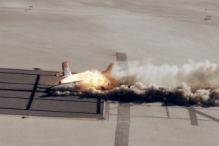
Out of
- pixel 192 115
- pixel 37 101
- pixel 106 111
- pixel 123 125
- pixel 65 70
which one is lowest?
pixel 123 125

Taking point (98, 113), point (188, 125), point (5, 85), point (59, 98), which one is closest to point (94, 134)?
point (98, 113)

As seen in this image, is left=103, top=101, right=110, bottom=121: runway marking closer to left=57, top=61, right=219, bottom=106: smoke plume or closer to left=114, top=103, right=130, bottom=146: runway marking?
left=114, top=103, right=130, bottom=146: runway marking

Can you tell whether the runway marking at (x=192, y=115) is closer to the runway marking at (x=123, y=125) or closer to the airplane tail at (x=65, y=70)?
the runway marking at (x=123, y=125)

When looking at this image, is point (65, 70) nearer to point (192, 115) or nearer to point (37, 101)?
point (37, 101)

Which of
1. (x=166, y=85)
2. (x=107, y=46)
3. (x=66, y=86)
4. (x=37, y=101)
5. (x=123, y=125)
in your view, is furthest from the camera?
(x=107, y=46)

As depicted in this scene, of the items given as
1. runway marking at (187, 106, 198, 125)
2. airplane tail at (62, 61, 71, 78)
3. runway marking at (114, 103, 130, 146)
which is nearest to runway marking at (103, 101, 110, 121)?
runway marking at (114, 103, 130, 146)

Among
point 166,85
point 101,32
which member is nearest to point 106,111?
point 166,85
